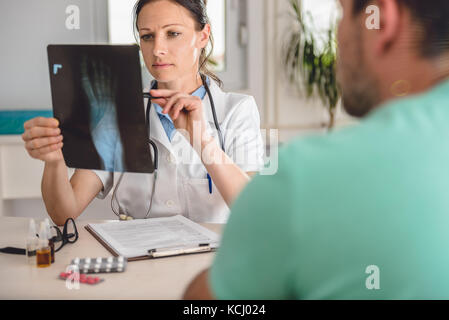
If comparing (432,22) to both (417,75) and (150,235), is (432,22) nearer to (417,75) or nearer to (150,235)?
(417,75)

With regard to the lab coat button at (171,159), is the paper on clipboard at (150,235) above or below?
below

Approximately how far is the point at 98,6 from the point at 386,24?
88.6 inches

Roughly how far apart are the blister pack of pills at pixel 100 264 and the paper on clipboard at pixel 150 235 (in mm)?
56

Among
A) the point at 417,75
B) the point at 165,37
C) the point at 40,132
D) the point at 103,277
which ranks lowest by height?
the point at 103,277

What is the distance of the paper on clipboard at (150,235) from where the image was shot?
3.23 feet

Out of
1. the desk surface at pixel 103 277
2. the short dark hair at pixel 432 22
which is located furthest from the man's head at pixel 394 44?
the desk surface at pixel 103 277

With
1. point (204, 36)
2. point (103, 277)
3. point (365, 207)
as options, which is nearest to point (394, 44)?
point (365, 207)

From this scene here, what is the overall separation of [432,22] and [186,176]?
100 cm

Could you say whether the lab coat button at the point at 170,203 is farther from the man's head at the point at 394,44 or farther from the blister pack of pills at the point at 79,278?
the man's head at the point at 394,44

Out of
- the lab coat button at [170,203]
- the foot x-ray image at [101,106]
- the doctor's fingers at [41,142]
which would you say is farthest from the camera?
the lab coat button at [170,203]

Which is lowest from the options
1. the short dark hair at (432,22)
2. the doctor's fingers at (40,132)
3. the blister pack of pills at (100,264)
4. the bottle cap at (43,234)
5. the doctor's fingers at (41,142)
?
the blister pack of pills at (100,264)

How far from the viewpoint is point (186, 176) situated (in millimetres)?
1397

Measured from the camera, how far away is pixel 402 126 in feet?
1.36

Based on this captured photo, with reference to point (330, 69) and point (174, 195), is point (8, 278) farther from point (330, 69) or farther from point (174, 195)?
point (330, 69)
